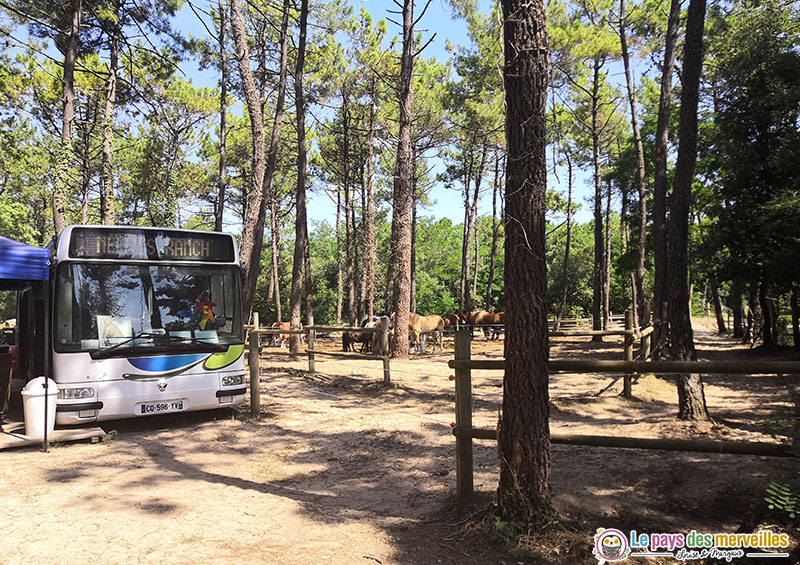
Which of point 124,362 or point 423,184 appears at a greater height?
point 423,184

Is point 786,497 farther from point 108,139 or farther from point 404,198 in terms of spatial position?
point 108,139

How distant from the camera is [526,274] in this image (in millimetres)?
3197

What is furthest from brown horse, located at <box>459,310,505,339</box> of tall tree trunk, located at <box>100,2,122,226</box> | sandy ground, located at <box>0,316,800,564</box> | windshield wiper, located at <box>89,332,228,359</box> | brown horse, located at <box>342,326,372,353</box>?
windshield wiper, located at <box>89,332,228,359</box>

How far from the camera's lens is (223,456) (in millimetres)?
5602

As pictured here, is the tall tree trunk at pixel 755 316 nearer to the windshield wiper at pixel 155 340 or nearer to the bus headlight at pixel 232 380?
the bus headlight at pixel 232 380

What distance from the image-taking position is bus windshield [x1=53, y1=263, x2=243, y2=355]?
5.92 metres

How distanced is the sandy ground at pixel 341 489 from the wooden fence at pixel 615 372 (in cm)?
21

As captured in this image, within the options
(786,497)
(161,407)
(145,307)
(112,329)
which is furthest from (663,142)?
(112,329)

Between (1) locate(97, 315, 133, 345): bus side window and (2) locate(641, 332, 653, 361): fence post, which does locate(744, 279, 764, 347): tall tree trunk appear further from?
(1) locate(97, 315, 133, 345): bus side window

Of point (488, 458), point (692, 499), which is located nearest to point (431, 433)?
point (488, 458)

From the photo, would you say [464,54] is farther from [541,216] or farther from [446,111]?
[541,216]

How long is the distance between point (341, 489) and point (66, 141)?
11418 millimetres

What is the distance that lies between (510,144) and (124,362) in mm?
5241

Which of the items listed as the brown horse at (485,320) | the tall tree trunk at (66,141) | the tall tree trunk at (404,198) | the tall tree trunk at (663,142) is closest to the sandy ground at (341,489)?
the tall tree trunk at (663,142)
